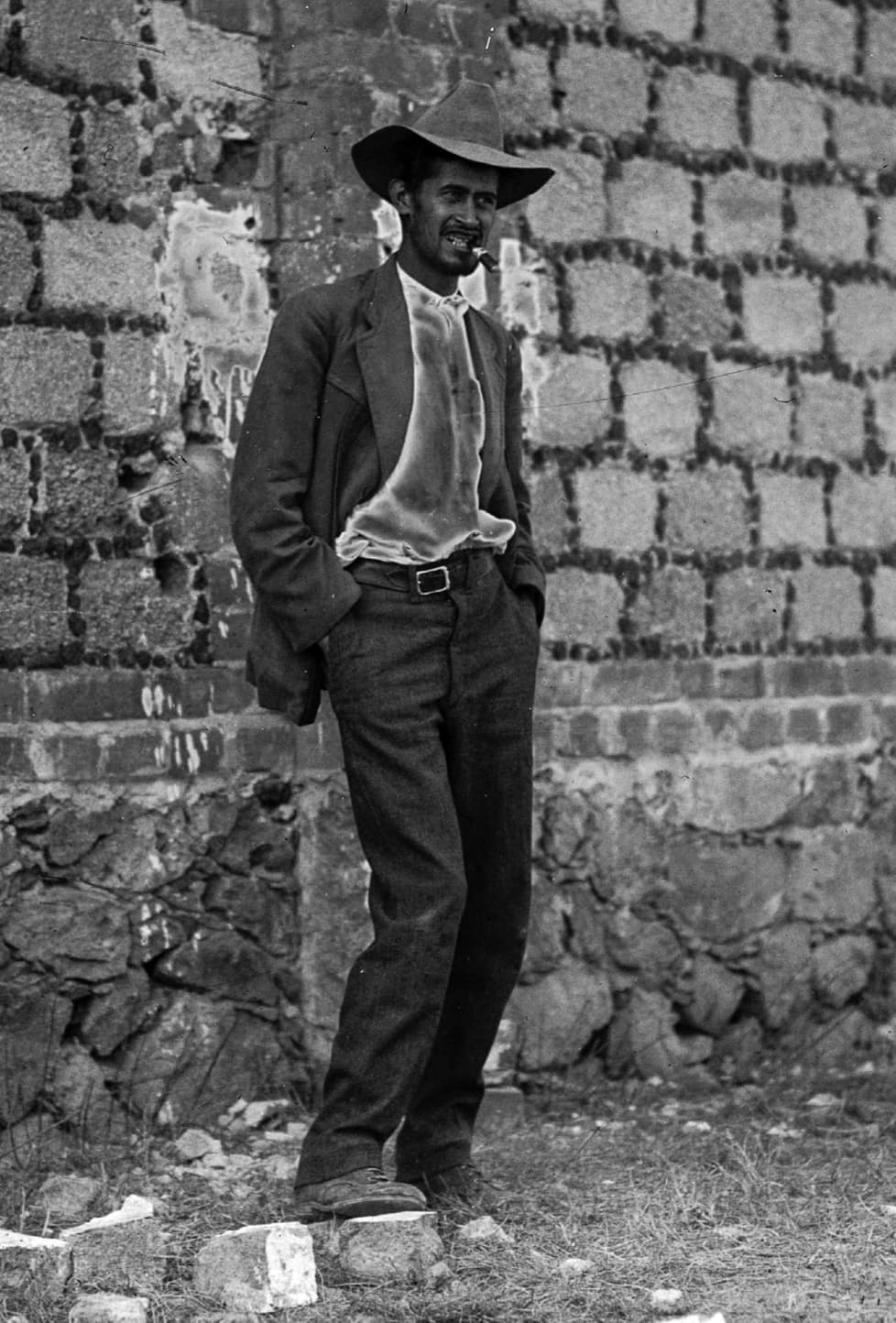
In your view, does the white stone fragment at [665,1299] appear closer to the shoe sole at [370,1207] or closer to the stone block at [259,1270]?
the shoe sole at [370,1207]

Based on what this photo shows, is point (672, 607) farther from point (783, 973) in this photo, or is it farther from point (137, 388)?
point (137, 388)

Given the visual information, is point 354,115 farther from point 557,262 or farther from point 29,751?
point 29,751

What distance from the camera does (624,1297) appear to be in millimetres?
3916

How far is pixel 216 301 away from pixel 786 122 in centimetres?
202

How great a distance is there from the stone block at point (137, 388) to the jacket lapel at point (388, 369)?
942mm

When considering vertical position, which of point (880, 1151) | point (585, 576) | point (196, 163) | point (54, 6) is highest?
point (54, 6)

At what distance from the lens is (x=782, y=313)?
6.16 meters

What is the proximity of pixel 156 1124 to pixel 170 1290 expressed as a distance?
3.74 feet

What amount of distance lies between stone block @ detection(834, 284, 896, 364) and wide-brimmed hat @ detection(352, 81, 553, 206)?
Result: 2122 mm

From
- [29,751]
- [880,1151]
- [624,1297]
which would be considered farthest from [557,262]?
[624,1297]

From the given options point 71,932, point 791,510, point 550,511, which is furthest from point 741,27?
point 71,932

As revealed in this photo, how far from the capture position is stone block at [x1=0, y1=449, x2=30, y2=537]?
16.2ft

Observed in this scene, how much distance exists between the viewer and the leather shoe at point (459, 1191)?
14.5 ft

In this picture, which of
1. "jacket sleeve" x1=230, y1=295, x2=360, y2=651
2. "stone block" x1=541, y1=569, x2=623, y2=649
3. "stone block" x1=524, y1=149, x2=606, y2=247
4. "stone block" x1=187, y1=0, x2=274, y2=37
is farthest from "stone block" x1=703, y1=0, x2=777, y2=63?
"jacket sleeve" x1=230, y1=295, x2=360, y2=651
